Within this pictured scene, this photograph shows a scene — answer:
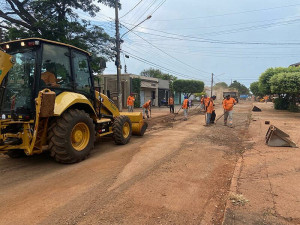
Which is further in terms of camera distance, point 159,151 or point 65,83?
point 159,151

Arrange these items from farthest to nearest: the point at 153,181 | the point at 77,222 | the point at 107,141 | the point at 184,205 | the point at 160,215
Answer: the point at 107,141 → the point at 153,181 → the point at 184,205 → the point at 160,215 → the point at 77,222

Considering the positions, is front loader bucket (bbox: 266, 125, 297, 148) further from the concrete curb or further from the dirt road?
the concrete curb

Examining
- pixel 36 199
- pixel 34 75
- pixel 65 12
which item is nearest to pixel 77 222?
→ pixel 36 199

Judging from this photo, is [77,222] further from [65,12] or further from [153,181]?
[65,12]

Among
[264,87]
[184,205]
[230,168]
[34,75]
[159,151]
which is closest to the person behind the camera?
[184,205]

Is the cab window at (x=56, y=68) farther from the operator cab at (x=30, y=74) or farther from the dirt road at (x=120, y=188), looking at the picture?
the dirt road at (x=120, y=188)

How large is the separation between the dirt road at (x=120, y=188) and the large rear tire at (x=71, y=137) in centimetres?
26

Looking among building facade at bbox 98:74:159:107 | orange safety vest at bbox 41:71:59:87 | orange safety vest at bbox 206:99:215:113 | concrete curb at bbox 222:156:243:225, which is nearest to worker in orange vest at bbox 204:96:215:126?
orange safety vest at bbox 206:99:215:113

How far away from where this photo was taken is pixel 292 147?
23.0ft

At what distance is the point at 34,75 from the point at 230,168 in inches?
185

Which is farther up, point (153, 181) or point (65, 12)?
point (65, 12)

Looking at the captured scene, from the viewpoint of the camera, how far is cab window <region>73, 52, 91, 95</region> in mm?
5855

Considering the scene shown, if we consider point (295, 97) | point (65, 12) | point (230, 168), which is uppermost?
point (65, 12)

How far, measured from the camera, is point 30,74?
4.92 m
